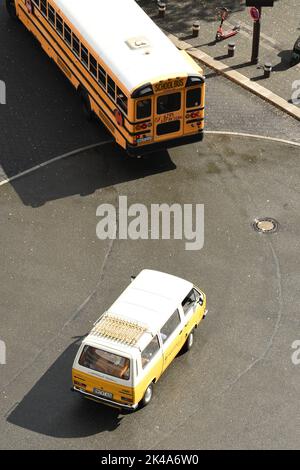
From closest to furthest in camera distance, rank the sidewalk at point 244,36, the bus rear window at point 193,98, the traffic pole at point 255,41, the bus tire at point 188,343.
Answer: the bus tire at point 188,343 → the bus rear window at point 193,98 → the traffic pole at point 255,41 → the sidewalk at point 244,36

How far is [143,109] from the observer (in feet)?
82.8

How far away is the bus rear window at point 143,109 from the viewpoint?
25.1m

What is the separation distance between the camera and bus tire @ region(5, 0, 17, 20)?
33.7 m

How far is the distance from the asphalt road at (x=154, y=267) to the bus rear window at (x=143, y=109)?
2.02 metres

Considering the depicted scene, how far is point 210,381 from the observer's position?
66.1 ft

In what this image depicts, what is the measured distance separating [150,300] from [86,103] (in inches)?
407

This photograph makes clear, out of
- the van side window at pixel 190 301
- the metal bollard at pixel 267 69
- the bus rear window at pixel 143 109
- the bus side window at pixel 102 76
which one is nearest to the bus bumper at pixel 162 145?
the bus rear window at pixel 143 109

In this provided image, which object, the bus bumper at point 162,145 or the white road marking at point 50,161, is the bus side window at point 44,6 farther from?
the bus bumper at point 162,145

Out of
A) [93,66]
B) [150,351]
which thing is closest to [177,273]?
[150,351]

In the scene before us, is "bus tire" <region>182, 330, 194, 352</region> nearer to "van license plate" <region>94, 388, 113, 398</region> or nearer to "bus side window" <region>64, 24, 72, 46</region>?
"van license plate" <region>94, 388, 113, 398</region>

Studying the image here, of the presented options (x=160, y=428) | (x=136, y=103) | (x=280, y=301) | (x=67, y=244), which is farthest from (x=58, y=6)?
(x=160, y=428)

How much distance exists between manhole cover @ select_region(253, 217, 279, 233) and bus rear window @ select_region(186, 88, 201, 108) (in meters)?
3.81

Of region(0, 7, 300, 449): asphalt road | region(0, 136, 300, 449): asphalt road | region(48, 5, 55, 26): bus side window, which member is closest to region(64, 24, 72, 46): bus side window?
region(48, 5, 55, 26): bus side window

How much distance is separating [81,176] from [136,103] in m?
2.91
